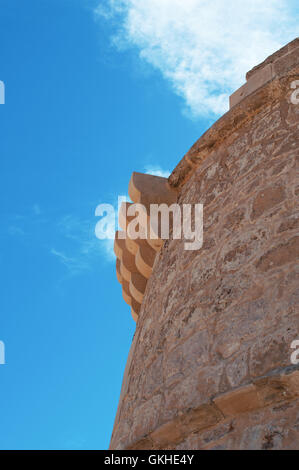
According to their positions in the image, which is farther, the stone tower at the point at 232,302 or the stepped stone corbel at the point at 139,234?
the stepped stone corbel at the point at 139,234

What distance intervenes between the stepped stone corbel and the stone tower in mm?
164

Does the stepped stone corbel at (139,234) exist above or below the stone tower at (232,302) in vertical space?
above

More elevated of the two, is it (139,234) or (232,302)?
(139,234)

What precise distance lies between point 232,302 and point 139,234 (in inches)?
66.3

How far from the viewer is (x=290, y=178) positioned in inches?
112

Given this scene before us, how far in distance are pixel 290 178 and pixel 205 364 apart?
3.27ft

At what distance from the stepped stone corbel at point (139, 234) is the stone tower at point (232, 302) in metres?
0.16

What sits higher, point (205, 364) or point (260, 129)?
point (260, 129)

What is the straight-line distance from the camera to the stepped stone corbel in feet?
13.3

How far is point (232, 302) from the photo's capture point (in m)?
2.64

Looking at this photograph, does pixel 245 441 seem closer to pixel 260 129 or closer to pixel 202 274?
pixel 202 274

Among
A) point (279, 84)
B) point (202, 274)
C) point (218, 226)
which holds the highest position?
point (279, 84)

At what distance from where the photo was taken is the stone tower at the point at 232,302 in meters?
2.29
